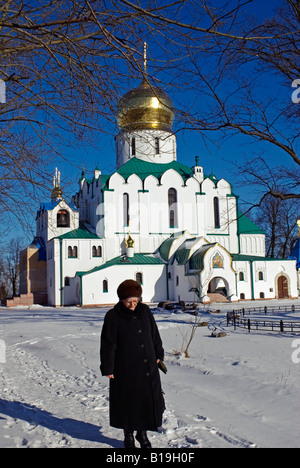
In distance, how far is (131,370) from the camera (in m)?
4.35

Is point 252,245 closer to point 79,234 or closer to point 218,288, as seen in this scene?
point 218,288

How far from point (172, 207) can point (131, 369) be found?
3362 cm

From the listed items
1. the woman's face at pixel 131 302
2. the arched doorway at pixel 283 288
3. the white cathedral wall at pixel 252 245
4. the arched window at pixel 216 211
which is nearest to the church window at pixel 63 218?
the arched window at pixel 216 211

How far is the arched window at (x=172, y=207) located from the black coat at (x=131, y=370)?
107 ft

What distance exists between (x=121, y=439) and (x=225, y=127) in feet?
18.7

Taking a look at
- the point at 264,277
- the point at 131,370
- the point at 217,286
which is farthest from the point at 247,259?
the point at 131,370

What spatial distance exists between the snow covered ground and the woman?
296mm

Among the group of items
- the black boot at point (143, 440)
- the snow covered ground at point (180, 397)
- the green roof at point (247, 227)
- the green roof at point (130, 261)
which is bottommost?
the snow covered ground at point (180, 397)

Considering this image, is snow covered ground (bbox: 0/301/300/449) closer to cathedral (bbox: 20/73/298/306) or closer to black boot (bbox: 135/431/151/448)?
black boot (bbox: 135/431/151/448)

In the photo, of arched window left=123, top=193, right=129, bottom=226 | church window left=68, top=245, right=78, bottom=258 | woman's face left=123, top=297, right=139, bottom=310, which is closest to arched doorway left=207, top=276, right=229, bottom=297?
arched window left=123, top=193, right=129, bottom=226

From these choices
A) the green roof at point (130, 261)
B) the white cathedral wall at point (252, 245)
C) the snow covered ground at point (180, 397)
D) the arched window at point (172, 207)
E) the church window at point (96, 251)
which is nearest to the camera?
the snow covered ground at point (180, 397)

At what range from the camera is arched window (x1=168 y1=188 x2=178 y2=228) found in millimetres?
37281

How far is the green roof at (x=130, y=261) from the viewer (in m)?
32.9
